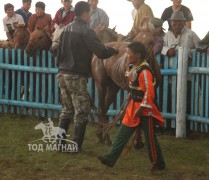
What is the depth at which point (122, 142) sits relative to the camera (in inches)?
246

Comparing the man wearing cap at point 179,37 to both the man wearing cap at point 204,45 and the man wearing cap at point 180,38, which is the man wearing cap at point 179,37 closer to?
the man wearing cap at point 180,38

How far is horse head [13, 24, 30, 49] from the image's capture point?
37.4 feet

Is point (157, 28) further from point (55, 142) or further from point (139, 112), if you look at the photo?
point (139, 112)

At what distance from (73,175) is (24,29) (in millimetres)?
5989

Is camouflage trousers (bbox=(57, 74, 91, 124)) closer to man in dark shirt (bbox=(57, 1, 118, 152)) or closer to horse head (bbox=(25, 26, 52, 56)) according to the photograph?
man in dark shirt (bbox=(57, 1, 118, 152))

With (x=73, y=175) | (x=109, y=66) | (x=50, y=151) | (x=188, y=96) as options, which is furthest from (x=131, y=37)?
(x=73, y=175)

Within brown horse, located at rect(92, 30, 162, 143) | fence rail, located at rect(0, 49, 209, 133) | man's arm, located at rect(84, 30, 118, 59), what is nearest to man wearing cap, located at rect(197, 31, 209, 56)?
fence rail, located at rect(0, 49, 209, 133)

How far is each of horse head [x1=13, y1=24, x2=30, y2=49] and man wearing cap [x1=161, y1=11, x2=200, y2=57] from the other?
3825mm

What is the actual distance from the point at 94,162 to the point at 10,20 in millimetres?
7365

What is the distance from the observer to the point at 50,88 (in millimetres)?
11000

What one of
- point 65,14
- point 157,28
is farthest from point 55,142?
point 65,14

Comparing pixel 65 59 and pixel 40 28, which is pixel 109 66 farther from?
pixel 40 28

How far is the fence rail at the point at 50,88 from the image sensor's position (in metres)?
9.02

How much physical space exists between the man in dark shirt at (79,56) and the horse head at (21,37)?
4.12 metres
